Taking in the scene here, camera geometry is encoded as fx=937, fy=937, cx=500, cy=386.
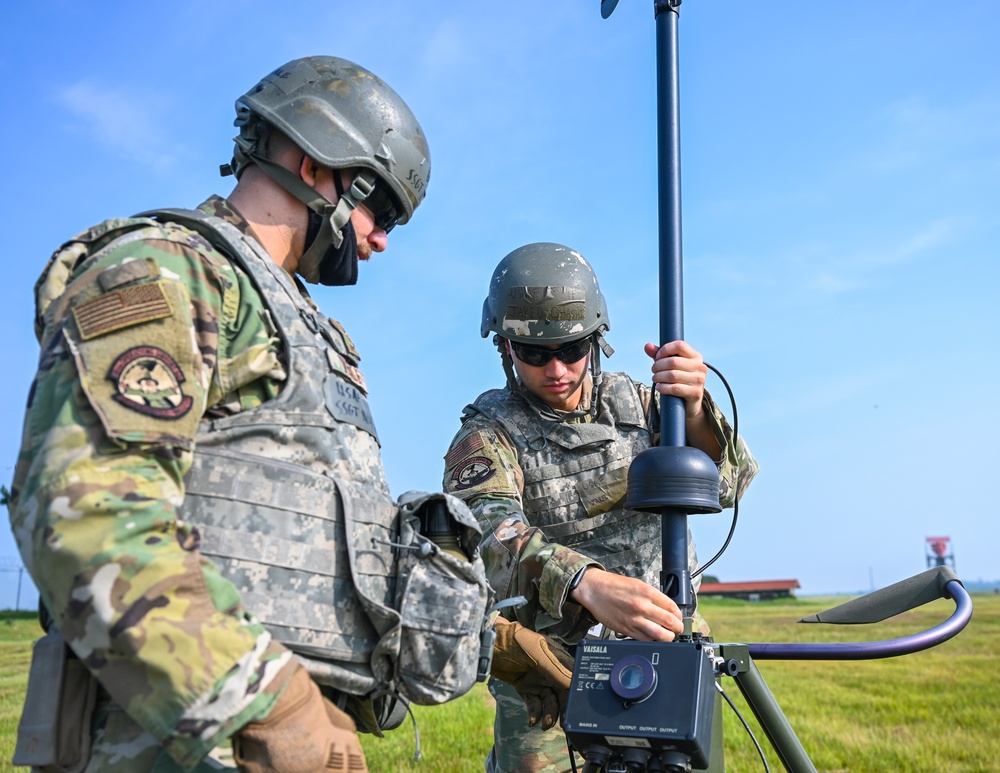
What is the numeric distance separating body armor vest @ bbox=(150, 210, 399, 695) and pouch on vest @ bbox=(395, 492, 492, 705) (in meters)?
0.05

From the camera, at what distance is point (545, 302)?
4785 mm

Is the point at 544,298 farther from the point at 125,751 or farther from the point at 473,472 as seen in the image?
the point at 125,751

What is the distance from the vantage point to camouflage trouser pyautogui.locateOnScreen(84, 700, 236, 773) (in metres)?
2.21

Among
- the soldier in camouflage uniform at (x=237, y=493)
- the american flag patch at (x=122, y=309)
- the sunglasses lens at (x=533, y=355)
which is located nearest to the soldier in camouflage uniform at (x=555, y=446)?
the sunglasses lens at (x=533, y=355)

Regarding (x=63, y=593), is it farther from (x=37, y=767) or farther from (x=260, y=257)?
(x=260, y=257)

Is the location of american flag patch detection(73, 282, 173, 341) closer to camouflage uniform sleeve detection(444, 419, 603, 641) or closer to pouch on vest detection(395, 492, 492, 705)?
pouch on vest detection(395, 492, 492, 705)

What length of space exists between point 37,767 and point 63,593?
1.87 feet

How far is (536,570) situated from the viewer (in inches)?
155

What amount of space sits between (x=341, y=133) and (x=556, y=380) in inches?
81.0

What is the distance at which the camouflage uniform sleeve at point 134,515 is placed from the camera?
1.94 metres

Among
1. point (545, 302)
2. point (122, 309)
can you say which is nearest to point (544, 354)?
point (545, 302)

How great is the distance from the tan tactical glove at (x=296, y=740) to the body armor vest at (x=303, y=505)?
300 millimetres

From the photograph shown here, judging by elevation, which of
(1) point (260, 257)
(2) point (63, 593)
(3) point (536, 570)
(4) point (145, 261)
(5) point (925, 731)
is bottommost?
(5) point (925, 731)

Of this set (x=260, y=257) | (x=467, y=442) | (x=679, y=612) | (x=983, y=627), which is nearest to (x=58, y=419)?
(x=260, y=257)
